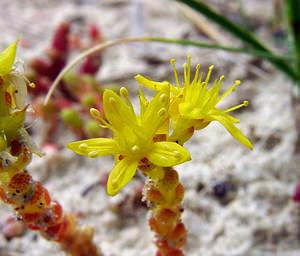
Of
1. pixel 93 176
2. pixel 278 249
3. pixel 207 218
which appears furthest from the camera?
pixel 93 176

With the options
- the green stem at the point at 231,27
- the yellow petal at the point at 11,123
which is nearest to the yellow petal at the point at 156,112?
the yellow petal at the point at 11,123

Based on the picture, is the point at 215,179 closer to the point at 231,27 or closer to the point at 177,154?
the point at 231,27

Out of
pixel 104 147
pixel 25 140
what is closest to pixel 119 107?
pixel 104 147

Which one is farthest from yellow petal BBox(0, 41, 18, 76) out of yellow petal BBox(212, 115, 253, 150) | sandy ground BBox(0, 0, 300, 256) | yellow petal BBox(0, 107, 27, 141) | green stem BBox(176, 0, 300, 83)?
sandy ground BBox(0, 0, 300, 256)

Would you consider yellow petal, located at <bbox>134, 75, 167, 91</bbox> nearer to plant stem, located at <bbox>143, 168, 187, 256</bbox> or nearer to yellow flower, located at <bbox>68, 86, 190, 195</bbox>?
yellow flower, located at <bbox>68, 86, 190, 195</bbox>

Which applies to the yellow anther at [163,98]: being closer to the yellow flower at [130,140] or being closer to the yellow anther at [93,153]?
the yellow flower at [130,140]

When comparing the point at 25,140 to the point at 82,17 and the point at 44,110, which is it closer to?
the point at 44,110

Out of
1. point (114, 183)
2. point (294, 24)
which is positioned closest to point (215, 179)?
point (294, 24)
